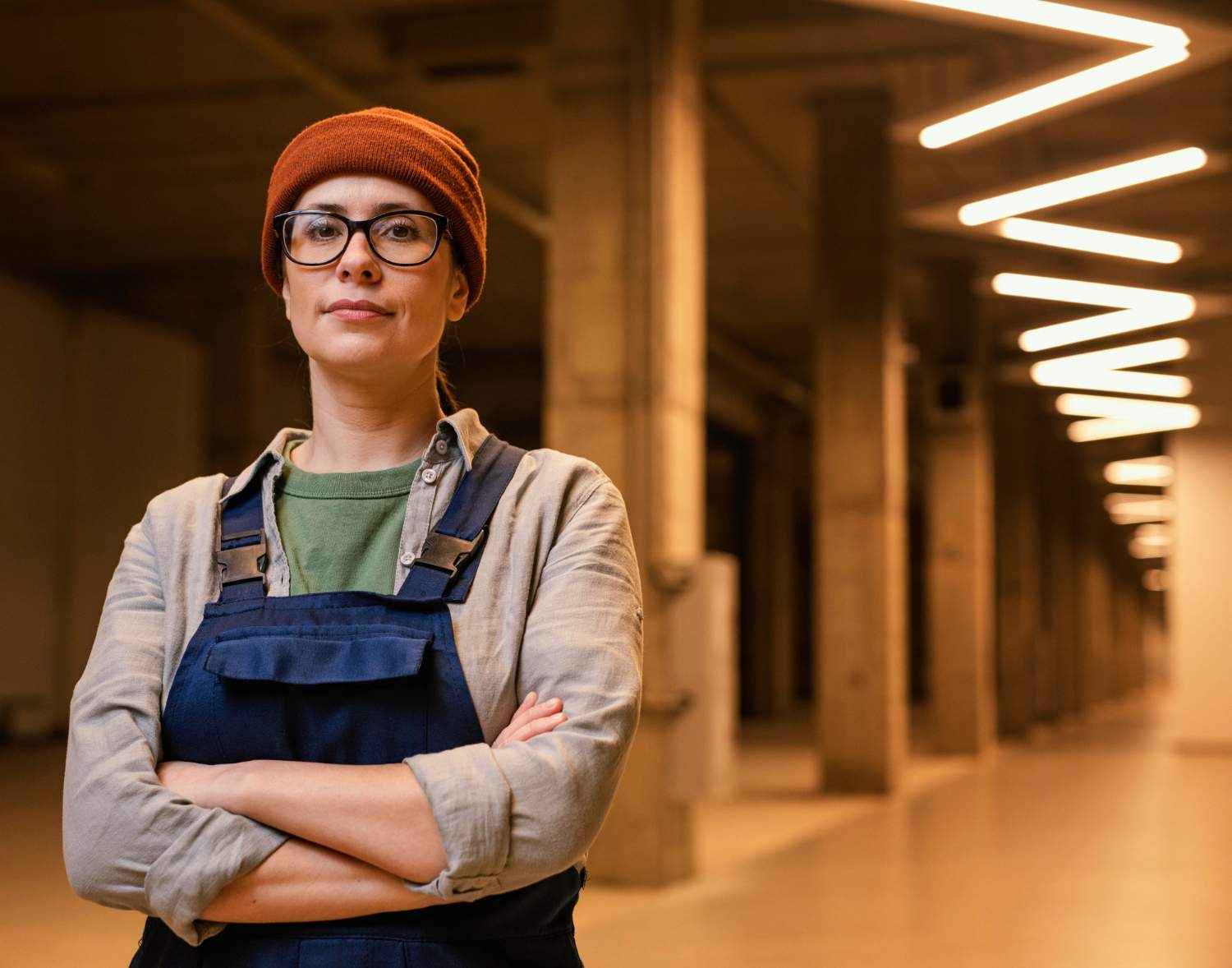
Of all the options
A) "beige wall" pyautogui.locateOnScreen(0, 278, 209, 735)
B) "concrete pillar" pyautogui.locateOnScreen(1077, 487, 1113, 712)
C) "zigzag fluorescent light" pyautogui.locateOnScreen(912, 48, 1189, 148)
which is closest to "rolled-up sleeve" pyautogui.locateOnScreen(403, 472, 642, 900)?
"zigzag fluorescent light" pyautogui.locateOnScreen(912, 48, 1189, 148)

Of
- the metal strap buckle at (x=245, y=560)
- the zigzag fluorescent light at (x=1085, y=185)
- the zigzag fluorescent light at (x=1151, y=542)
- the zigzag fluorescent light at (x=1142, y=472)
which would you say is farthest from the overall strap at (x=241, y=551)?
the zigzag fluorescent light at (x=1151, y=542)

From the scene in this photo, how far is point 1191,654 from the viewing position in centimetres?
1895

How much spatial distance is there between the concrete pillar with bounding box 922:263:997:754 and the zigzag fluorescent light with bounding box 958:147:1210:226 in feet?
21.3

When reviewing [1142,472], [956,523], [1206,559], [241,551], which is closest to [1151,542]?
[1142,472]

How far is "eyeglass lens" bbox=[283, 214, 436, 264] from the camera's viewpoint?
1853mm

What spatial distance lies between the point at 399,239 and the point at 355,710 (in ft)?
1.92

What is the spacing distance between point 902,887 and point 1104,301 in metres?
7.49

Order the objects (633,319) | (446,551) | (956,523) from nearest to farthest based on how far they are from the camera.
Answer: (446,551) → (633,319) → (956,523)

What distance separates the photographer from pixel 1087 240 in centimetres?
1196

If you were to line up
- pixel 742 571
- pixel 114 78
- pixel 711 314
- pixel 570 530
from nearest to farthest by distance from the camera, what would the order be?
1. pixel 570 530
2. pixel 114 78
3. pixel 711 314
4. pixel 742 571

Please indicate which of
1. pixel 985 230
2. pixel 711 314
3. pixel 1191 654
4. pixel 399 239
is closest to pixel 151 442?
pixel 711 314

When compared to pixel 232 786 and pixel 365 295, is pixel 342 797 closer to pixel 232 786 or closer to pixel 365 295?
pixel 232 786

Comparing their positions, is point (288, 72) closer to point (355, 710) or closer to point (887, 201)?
point (887, 201)

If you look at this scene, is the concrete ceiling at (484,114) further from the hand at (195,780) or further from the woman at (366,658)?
the hand at (195,780)
